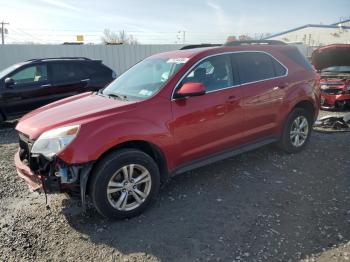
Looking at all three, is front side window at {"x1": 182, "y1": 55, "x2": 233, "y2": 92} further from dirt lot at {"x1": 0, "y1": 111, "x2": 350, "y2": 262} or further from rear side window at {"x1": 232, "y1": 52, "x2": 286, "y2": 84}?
dirt lot at {"x1": 0, "y1": 111, "x2": 350, "y2": 262}

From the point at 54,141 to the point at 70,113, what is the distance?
561 mm

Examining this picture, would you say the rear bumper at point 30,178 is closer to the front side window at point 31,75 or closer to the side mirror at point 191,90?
the side mirror at point 191,90

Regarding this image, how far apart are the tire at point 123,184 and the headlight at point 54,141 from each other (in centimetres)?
41

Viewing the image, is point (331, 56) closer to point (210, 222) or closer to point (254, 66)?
point (254, 66)

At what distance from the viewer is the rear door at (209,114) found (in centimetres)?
398

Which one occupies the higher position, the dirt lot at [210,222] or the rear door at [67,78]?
the rear door at [67,78]

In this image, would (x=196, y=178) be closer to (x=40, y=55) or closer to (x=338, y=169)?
(x=338, y=169)

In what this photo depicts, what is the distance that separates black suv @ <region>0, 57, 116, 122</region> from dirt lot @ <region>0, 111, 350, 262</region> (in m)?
3.48

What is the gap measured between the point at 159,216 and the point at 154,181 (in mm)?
402

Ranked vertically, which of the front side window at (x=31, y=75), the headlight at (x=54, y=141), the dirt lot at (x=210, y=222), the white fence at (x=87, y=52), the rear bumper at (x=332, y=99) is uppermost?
the white fence at (x=87, y=52)

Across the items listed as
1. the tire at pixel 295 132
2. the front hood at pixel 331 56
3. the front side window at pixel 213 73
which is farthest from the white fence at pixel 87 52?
the front side window at pixel 213 73

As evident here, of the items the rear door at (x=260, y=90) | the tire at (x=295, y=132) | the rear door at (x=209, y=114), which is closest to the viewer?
the rear door at (x=209, y=114)

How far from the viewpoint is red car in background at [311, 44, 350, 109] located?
9000 mm

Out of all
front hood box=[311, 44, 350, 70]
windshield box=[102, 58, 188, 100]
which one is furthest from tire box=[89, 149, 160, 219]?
front hood box=[311, 44, 350, 70]
